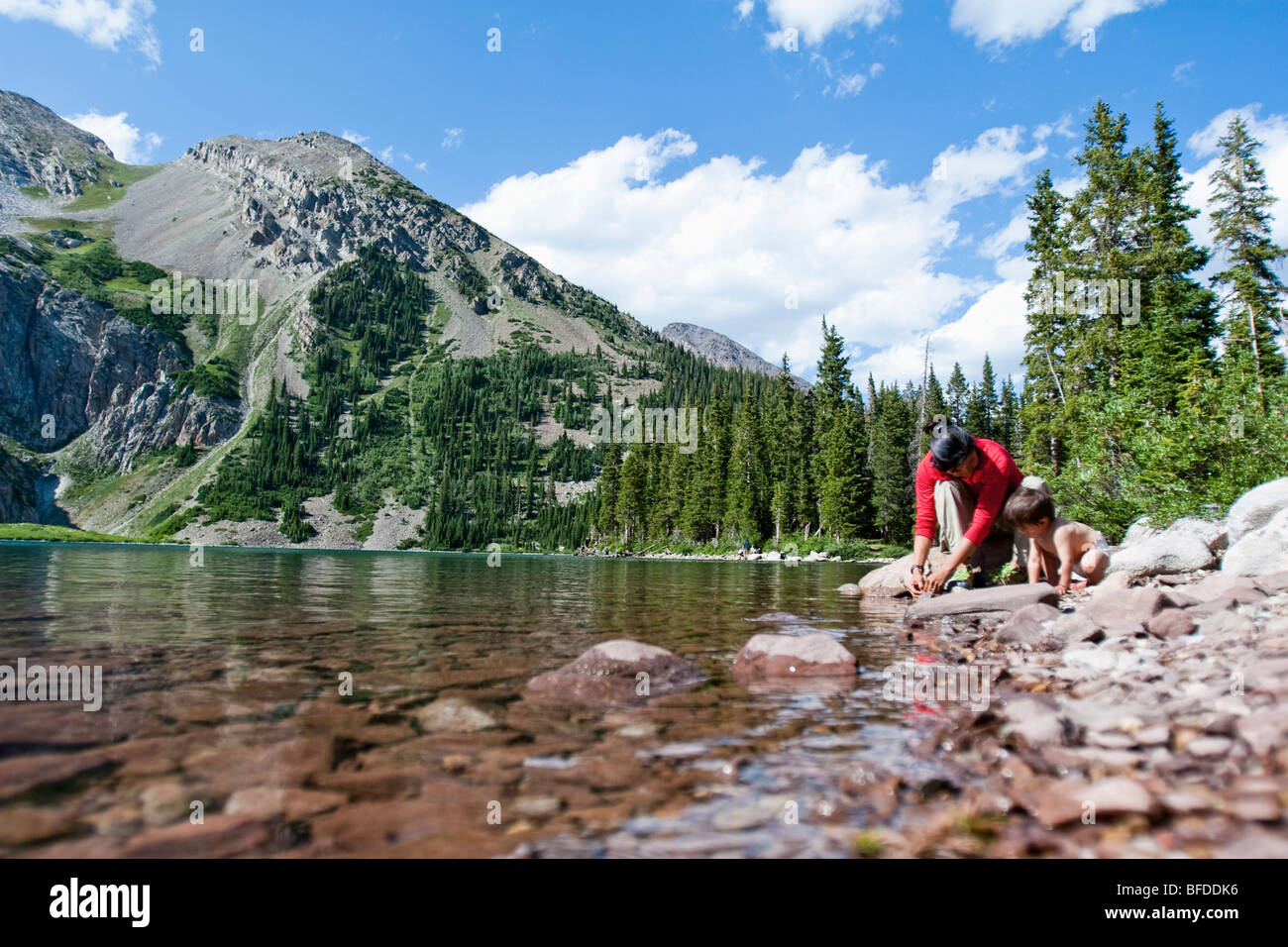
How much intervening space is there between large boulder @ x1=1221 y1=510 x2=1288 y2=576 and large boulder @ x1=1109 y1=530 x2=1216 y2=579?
1811 millimetres

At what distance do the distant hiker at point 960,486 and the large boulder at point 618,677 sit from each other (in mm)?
3921

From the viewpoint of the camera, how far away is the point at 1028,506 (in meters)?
9.11

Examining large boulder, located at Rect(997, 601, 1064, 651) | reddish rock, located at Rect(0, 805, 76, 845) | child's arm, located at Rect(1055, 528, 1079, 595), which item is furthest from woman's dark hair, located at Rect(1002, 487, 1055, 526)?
reddish rock, located at Rect(0, 805, 76, 845)

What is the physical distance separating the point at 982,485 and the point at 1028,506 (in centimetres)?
87

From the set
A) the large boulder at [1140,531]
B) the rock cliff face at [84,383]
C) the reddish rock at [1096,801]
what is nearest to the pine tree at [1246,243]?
the large boulder at [1140,531]

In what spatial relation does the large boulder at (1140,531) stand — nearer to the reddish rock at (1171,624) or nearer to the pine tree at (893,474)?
the reddish rock at (1171,624)

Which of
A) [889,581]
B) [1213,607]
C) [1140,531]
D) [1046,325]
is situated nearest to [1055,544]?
[1213,607]

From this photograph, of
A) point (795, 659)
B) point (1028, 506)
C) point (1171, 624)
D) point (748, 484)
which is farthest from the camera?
point (748, 484)

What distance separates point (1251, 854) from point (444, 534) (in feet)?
492

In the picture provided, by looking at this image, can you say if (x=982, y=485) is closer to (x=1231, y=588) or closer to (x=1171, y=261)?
(x=1231, y=588)

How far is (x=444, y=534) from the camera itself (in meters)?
144

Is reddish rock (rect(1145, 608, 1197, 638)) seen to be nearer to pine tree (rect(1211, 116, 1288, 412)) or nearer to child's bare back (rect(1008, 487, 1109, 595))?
child's bare back (rect(1008, 487, 1109, 595))

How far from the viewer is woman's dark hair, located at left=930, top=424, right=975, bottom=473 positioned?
8047mm

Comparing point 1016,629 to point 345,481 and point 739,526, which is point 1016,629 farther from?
point 345,481
